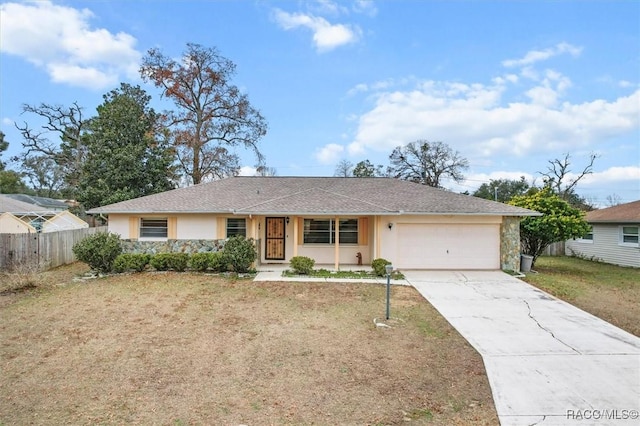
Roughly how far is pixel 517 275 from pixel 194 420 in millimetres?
12411

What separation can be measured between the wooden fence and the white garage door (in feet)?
44.3

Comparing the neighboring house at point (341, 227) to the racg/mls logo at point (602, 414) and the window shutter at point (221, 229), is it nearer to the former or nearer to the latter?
the window shutter at point (221, 229)

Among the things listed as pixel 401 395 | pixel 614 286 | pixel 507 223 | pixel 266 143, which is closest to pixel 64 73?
pixel 266 143

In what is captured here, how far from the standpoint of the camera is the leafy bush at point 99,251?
12281 mm

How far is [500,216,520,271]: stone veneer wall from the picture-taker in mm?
13548

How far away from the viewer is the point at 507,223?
537 inches

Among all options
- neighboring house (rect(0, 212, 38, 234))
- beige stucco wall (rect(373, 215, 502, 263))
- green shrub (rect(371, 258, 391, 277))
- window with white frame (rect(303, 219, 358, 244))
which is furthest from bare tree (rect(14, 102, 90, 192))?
green shrub (rect(371, 258, 391, 277))

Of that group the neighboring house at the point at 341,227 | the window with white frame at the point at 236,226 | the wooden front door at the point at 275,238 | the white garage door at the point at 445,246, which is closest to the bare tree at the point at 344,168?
the neighboring house at the point at 341,227

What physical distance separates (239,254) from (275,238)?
2573 mm

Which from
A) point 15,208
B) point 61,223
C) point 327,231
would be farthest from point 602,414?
point 15,208

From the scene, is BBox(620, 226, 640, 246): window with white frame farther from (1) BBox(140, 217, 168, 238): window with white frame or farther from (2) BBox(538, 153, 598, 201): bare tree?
(1) BBox(140, 217, 168, 238): window with white frame

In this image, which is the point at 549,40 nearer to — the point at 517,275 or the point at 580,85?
the point at 580,85

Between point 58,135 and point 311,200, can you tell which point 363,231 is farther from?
point 58,135

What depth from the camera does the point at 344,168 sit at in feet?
142
